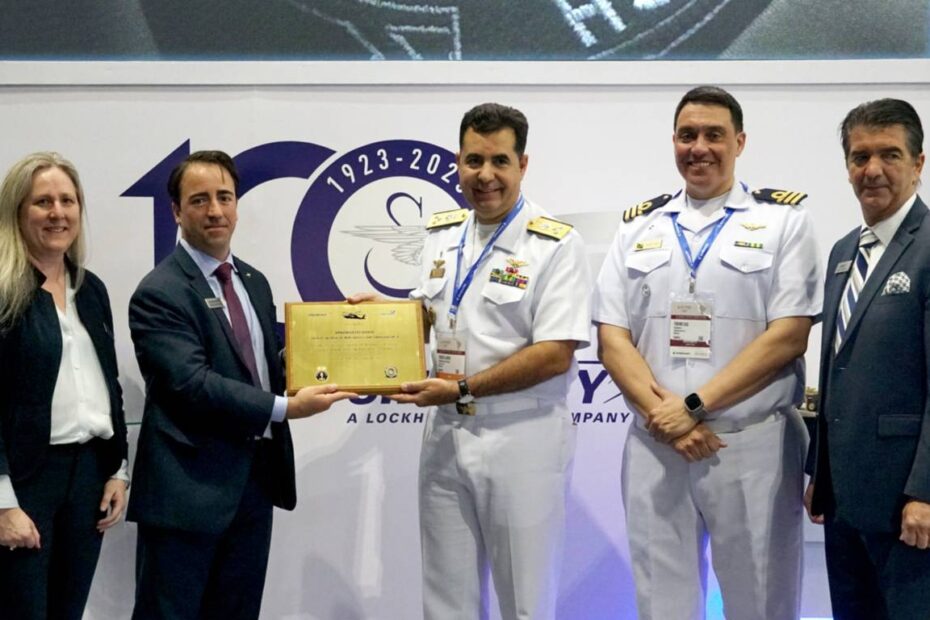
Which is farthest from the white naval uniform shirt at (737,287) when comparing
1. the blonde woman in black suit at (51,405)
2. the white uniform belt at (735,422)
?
the blonde woman in black suit at (51,405)

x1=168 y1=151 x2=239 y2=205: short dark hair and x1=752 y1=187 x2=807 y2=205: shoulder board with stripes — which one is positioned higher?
x1=168 y1=151 x2=239 y2=205: short dark hair

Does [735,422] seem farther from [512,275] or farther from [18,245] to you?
[18,245]

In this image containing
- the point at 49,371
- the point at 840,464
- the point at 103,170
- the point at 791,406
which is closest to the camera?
the point at 840,464

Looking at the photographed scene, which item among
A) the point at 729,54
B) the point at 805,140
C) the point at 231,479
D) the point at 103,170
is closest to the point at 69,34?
the point at 103,170

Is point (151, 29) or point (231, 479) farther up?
point (151, 29)

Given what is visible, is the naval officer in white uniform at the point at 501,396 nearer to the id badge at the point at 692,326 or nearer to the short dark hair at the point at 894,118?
the id badge at the point at 692,326

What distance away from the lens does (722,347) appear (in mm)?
2936

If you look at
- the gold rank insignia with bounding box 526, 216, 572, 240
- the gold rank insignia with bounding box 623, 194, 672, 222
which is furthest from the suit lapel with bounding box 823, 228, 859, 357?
the gold rank insignia with bounding box 526, 216, 572, 240

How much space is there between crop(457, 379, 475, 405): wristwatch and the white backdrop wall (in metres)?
1.04

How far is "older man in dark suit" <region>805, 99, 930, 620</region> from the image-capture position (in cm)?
252

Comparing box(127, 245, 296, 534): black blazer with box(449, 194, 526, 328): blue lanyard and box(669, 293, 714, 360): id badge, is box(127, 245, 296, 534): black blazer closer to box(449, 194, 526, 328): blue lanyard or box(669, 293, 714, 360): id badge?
box(449, 194, 526, 328): blue lanyard

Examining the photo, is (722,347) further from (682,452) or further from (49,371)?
(49,371)

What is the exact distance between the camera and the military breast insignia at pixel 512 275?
9.89 ft

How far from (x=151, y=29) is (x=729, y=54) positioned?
251cm
